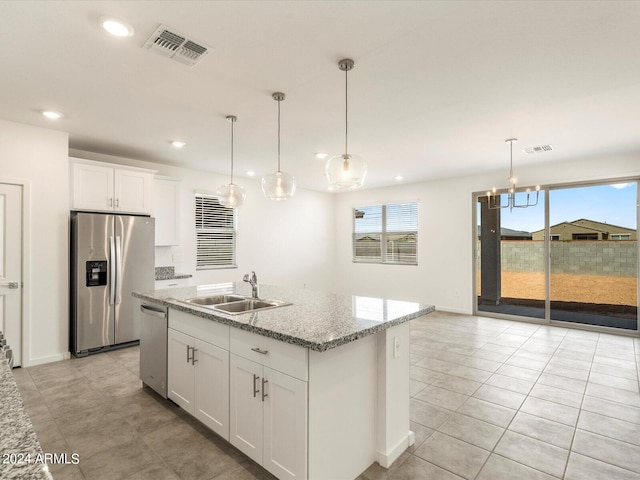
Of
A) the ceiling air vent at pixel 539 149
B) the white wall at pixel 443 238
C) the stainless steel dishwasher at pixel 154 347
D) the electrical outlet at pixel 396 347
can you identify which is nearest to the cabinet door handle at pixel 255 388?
the electrical outlet at pixel 396 347

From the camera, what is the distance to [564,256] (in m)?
5.41

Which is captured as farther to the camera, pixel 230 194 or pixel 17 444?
pixel 230 194

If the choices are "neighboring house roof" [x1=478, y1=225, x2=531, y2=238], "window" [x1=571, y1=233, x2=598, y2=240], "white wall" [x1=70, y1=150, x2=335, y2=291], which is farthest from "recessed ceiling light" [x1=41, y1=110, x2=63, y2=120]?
"window" [x1=571, y1=233, x2=598, y2=240]

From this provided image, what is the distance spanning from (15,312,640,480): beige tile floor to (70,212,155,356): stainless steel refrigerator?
27cm

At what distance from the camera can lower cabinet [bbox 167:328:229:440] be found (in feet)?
7.24

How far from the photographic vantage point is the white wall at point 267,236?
565cm

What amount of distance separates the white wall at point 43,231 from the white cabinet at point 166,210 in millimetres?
1228

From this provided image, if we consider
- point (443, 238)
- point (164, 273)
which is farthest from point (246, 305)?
point (443, 238)

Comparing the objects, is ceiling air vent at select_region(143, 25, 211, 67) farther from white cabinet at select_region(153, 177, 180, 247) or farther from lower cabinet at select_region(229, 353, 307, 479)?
white cabinet at select_region(153, 177, 180, 247)

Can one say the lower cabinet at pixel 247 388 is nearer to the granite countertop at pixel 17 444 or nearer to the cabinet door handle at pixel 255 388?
the cabinet door handle at pixel 255 388

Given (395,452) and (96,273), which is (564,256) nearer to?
(395,452)

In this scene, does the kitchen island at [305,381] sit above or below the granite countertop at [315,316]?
below

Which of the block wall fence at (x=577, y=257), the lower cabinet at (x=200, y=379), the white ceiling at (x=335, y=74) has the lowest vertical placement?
the lower cabinet at (x=200, y=379)

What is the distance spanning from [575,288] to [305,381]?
218 inches
